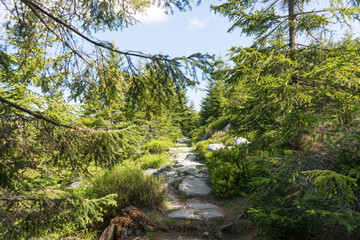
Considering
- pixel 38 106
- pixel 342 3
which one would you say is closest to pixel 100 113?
pixel 38 106

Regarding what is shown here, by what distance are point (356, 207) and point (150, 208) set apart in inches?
164

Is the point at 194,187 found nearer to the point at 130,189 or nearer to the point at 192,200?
the point at 192,200

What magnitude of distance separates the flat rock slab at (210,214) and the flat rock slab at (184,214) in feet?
0.79

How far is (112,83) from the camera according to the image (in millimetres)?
3490

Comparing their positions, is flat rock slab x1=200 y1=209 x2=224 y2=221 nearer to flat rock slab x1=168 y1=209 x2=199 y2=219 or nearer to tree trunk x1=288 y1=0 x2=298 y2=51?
flat rock slab x1=168 y1=209 x2=199 y2=219

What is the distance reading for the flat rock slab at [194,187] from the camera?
6.45 meters

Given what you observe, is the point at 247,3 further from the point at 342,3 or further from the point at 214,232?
the point at 214,232

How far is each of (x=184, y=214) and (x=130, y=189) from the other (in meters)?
1.52

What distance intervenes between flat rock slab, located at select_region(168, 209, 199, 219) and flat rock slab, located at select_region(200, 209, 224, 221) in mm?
240

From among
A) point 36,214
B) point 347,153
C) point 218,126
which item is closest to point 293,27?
point 347,153

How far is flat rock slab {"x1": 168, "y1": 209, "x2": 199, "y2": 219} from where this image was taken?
4.65 meters

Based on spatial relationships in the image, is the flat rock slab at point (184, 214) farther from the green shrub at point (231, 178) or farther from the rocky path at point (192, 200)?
the green shrub at point (231, 178)

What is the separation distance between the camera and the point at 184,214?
4.77 meters

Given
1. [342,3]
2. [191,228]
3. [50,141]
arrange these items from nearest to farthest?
[50,141], [191,228], [342,3]
